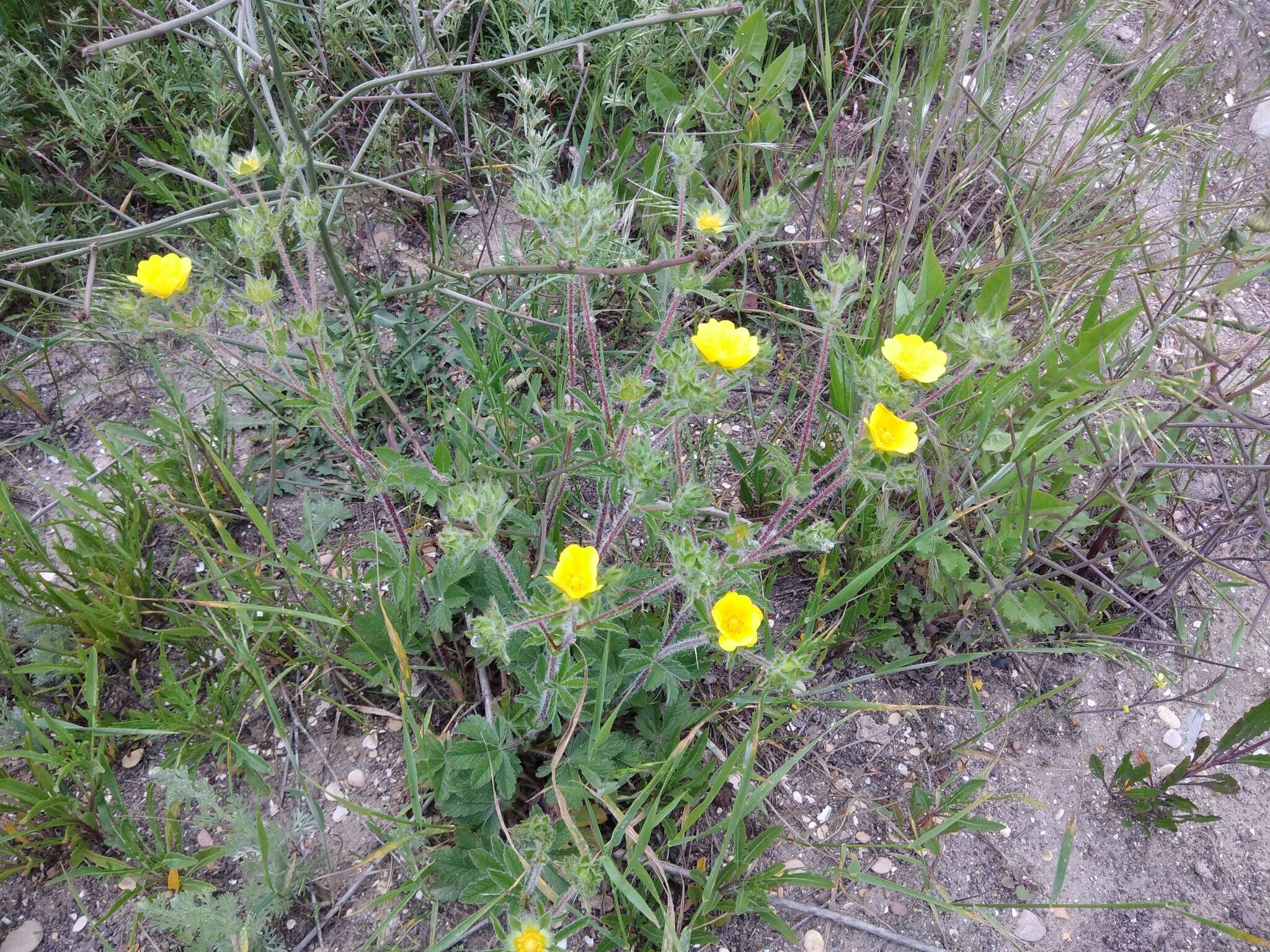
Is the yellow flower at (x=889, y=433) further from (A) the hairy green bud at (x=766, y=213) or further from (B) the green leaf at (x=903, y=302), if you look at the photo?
(B) the green leaf at (x=903, y=302)

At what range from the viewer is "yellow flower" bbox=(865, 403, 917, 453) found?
4.42 ft

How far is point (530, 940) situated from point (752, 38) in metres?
2.54

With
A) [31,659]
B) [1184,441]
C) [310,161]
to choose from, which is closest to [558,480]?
[310,161]

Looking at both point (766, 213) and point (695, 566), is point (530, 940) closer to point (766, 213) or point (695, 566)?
point (695, 566)

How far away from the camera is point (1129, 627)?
2111 mm

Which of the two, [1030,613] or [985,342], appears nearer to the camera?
[985,342]

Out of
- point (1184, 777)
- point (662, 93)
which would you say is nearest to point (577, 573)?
point (1184, 777)

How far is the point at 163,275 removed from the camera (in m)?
1.51

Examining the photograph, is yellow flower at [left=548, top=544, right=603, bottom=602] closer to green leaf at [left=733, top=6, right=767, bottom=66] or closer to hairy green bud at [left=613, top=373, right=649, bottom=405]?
hairy green bud at [left=613, top=373, right=649, bottom=405]

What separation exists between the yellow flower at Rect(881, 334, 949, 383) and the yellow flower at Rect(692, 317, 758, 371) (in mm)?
246

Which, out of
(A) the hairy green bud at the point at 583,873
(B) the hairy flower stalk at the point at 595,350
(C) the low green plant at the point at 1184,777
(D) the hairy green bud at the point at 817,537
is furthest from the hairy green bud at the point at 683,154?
(C) the low green plant at the point at 1184,777

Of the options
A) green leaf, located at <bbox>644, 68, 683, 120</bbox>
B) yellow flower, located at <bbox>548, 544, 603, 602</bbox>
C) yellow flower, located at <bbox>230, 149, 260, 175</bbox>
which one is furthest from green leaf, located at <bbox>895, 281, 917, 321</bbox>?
yellow flower, located at <bbox>230, 149, 260, 175</bbox>

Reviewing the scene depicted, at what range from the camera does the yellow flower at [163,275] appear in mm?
1500

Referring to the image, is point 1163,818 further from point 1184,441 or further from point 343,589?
point 343,589
